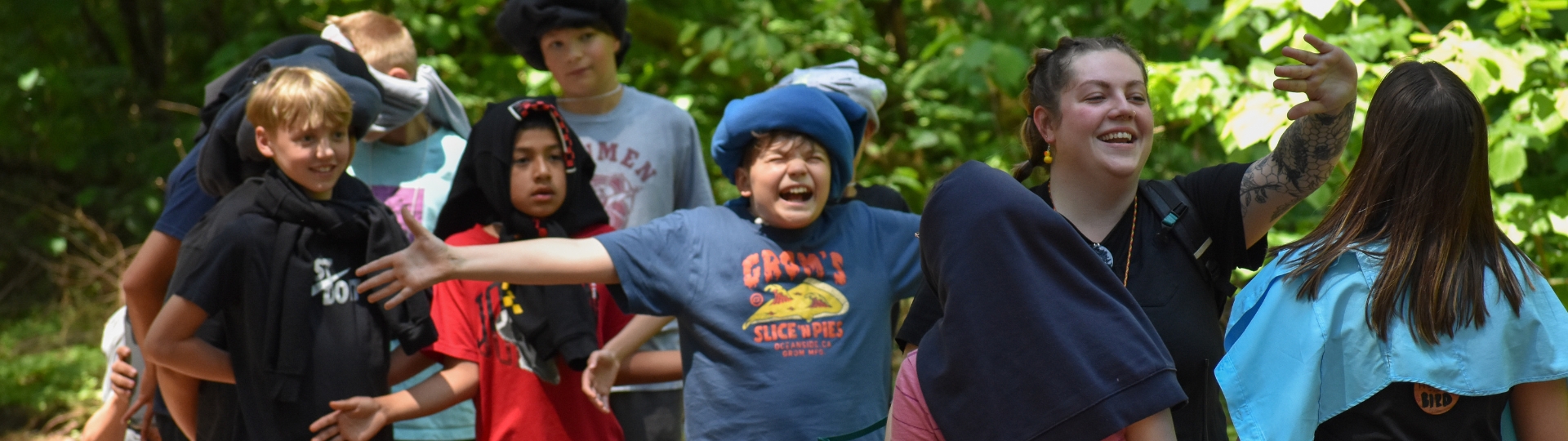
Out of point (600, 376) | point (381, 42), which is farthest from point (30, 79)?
point (600, 376)

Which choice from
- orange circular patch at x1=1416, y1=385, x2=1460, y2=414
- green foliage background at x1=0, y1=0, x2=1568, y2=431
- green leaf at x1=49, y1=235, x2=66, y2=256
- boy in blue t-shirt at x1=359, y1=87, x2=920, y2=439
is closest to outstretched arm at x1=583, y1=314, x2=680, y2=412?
boy in blue t-shirt at x1=359, y1=87, x2=920, y2=439

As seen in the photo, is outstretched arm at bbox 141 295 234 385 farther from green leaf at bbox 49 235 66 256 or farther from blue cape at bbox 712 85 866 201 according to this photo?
green leaf at bbox 49 235 66 256

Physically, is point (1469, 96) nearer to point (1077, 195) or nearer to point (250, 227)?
point (1077, 195)

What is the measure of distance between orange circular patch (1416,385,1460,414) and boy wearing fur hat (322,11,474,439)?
2499 mm

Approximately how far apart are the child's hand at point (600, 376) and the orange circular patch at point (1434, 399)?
1748mm

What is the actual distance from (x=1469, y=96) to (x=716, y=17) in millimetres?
4500

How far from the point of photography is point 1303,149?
241cm

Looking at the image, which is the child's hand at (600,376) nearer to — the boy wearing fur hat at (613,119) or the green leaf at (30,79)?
the boy wearing fur hat at (613,119)

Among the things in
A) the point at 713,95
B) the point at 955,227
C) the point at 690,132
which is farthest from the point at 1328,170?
the point at 713,95

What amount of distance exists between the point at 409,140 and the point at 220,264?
117cm

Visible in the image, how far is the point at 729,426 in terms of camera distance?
2.80 m

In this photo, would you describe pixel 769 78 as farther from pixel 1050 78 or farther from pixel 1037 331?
pixel 1037 331

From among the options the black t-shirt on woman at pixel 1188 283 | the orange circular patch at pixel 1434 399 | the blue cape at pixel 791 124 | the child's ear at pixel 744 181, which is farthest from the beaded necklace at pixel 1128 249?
the child's ear at pixel 744 181

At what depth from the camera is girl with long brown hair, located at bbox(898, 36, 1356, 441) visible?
2287mm
